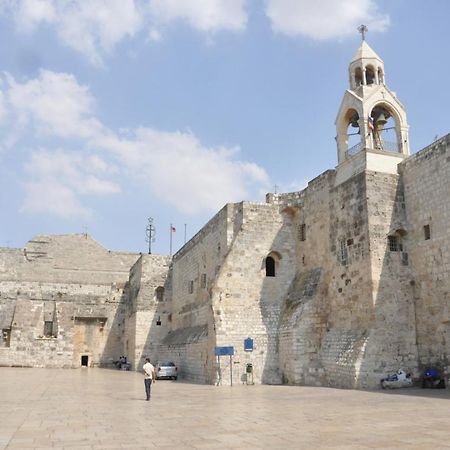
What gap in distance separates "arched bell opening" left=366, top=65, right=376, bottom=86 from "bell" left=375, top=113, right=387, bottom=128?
126cm

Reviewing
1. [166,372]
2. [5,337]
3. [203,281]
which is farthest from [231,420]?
[5,337]

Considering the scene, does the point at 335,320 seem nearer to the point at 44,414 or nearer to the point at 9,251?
the point at 44,414

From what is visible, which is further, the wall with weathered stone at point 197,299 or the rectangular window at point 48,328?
the rectangular window at point 48,328

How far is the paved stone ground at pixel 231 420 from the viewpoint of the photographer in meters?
7.15

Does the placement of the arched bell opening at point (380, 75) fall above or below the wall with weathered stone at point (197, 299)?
above

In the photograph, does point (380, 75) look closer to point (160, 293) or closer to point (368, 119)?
point (368, 119)

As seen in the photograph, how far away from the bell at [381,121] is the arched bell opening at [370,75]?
4.13 ft

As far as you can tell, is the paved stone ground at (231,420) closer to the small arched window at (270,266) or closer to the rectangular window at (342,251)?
the rectangular window at (342,251)

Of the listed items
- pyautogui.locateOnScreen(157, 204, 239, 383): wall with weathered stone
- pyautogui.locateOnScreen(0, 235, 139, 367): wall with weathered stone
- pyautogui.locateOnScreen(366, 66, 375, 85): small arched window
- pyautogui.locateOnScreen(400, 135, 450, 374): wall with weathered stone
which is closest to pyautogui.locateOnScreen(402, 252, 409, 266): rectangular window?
pyautogui.locateOnScreen(400, 135, 450, 374): wall with weathered stone

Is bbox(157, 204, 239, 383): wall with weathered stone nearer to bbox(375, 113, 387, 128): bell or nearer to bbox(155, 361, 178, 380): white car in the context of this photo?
bbox(155, 361, 178, 380): white car

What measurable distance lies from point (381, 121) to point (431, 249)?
584 cm

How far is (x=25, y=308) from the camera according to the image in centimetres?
3328

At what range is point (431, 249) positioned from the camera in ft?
50.3

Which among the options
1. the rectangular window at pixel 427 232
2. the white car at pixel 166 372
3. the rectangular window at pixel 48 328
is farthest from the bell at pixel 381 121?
the rectangular window at pixel 48 328
